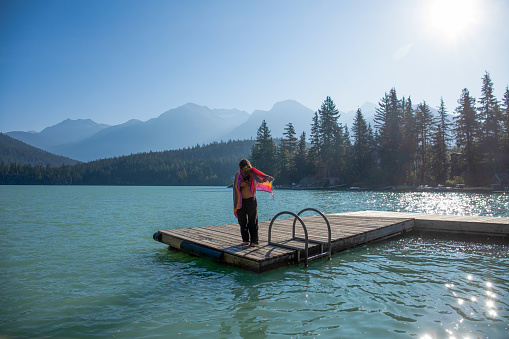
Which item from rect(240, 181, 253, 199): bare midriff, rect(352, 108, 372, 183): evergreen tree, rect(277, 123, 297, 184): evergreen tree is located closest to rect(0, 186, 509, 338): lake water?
rect(240, 181, 253, 199): bare midriff

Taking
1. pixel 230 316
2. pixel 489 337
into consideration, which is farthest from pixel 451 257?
pixel 230 316

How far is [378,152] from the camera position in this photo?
83250 millimetres

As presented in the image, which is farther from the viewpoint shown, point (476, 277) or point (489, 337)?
point (476, 277)

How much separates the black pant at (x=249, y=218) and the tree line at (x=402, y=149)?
226ft

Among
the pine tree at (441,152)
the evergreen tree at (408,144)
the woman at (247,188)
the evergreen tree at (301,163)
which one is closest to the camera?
the woman at (247,188)

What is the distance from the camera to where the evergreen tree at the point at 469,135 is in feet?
210

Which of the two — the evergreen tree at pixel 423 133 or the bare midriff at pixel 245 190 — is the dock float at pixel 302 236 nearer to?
the bare midriff at pixel 245 190

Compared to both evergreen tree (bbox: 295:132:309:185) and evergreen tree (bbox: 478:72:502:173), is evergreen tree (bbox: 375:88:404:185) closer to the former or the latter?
evergreen tree (bbox: 478:72:502:173)

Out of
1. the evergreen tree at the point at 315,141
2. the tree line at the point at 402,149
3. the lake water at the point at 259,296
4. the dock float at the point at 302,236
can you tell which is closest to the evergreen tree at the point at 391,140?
the tree line at the point at 402,149

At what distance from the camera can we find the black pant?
890cm

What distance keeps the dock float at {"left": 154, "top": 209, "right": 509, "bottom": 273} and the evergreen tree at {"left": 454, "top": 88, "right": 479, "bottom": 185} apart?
59.8 meters

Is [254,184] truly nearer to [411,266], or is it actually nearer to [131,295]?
[131,295]

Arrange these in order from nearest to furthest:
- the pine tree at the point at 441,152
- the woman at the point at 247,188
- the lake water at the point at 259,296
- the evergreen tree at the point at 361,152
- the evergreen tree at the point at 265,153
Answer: the lake water at the point at 259,296
the woman at the point at 247,188
the pine tree at the point at 441,152
the evergreen tree at the point at 361,152
the evergreen tree at the point at 265,153

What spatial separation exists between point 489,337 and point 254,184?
5.77m
